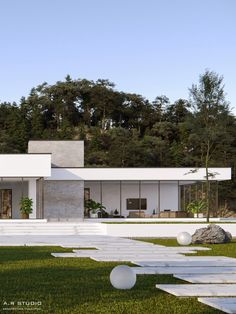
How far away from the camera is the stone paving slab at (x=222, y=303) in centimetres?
723

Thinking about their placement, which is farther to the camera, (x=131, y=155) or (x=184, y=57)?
(x=131, y=155)

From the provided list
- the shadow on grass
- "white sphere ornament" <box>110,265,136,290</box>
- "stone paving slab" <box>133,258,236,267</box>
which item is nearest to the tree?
"stone paving slab" <box>133,258,236,267</box>

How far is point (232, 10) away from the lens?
1104 inches

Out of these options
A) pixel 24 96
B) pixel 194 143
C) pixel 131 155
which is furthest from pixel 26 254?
pixel 24 96

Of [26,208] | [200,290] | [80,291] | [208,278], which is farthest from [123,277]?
[26,208]

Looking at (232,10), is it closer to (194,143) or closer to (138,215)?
(138,215)

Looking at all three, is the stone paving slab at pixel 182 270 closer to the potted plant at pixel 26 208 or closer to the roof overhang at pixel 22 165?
the roof overhang at pixel 22 165

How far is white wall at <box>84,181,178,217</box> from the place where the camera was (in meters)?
38.3

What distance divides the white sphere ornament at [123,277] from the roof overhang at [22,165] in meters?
22.6

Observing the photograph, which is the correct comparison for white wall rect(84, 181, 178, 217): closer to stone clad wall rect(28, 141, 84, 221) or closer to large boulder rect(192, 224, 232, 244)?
stone clad wall rect(28, 141, 84, 221)

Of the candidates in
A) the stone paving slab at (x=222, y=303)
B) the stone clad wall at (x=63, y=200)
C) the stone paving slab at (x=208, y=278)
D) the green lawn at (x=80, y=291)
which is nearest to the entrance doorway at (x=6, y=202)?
the stone clad wall at (x=63, y=200)

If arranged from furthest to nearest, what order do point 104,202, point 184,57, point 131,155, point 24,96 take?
point 24,96 → point 131,155 → point 104,202 → point 184,57

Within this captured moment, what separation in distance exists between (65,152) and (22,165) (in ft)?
24.7

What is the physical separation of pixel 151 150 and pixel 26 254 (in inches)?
1542
